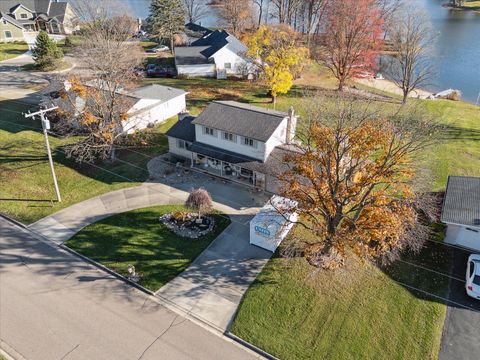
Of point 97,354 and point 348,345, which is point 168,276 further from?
point 348,345

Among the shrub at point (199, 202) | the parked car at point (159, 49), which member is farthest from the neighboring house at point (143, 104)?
the parked car at point (159, 49)

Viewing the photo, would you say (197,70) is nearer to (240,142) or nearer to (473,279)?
(240,142)

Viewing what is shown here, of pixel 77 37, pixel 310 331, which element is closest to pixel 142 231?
pixel 310 331

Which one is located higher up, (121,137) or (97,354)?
(121,137)

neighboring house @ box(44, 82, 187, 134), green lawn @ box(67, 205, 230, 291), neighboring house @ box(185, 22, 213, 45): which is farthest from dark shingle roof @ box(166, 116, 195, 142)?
neighboring house @ box(185, 22, 213, 45)

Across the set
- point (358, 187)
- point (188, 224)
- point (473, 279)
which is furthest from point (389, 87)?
point (188, 224)

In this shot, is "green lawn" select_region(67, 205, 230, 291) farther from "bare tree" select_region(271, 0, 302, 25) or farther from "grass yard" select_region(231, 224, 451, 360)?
"bare tree" select_region(271, 0, 302, 25)

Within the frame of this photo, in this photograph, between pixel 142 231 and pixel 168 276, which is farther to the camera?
pixel 142 231

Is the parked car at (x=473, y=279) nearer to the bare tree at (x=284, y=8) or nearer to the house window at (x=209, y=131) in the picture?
the house window at (x=209, y=131)
